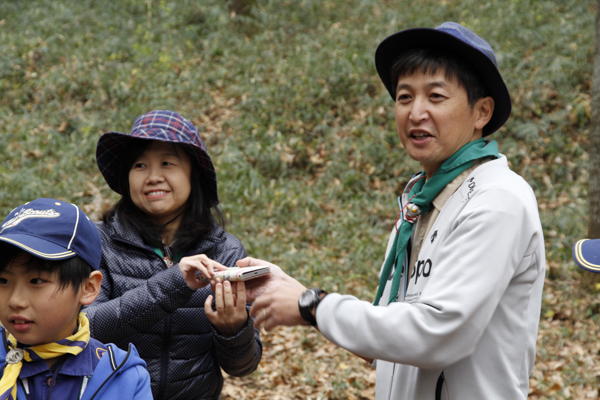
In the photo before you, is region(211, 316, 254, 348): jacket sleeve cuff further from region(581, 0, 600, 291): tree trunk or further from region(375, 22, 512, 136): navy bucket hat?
region(581, 0, 600, 291): tree trunk

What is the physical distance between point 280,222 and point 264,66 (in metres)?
4.26

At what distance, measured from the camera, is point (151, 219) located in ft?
9.19

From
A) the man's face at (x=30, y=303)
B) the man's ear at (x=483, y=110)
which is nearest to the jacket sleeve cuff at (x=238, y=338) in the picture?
the man's face at (x=30, y=303)

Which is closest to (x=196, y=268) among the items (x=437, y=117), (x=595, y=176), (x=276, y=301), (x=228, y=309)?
(x=228, y=309)

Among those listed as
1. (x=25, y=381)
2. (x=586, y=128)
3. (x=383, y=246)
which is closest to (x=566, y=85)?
(x=586, y=128)

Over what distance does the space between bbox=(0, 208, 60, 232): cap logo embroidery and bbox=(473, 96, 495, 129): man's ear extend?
1.62 metres

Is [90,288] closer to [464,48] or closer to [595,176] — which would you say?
[464,48]

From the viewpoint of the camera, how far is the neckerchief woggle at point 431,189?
1995 millimetres

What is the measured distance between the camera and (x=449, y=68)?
203 cm

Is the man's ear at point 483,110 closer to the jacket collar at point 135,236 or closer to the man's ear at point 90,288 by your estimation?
the jacket collar at point 135,236

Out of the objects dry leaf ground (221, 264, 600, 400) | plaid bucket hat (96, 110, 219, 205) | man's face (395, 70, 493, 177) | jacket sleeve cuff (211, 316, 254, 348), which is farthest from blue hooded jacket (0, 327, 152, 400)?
dry leaf ground (221, 264, 600, 400)

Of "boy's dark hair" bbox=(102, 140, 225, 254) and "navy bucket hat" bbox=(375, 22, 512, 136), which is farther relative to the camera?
"boy's dark hair" bbox=(102, 140, 225, 254)

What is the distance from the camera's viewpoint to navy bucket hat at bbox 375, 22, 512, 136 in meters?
1.95

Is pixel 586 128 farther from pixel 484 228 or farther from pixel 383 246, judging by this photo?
pixel 484 228
